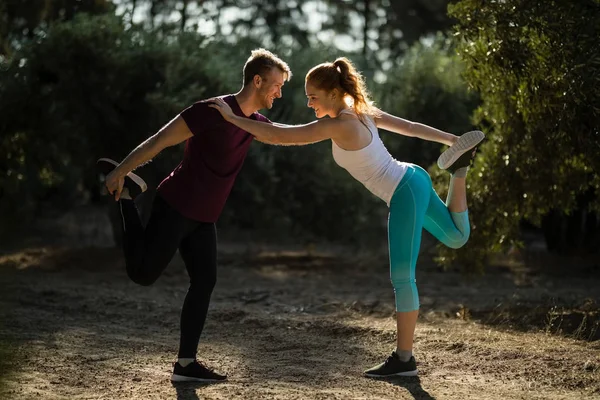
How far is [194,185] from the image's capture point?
5.23 m

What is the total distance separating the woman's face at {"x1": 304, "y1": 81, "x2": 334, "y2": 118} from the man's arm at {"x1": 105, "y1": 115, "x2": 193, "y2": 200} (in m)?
0.74

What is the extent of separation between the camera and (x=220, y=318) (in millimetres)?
8883

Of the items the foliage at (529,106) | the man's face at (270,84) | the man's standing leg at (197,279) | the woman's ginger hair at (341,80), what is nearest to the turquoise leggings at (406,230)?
the woman's ginger hair at (341,80)

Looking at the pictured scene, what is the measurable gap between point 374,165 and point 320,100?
489mm

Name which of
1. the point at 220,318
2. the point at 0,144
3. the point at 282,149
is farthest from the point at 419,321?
the point at 0,144

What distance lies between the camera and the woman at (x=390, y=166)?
207 inches

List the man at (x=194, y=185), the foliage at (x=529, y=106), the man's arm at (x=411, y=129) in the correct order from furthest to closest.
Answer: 1. the foliage at (x=529, y=106)
2. the man's arm at (x=411, y=129)
3. the man at (x=194, y=185)

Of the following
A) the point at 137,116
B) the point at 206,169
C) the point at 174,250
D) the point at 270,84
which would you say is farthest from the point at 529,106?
the point at 137,116

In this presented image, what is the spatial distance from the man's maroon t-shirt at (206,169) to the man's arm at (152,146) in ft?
0.31

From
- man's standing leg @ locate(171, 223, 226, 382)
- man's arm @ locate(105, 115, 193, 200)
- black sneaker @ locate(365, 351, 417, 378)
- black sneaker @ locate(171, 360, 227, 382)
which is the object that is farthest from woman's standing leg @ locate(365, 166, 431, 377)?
man's arm @ locate(105, 115, 193, 200)

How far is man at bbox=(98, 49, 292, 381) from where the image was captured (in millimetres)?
5180

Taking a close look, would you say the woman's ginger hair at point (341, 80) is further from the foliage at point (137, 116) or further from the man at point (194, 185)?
the foliage at point (137, 116)

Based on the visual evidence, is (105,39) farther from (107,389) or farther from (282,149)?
(107,389)

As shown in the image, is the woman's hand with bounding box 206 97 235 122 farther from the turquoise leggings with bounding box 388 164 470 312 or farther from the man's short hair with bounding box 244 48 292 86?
the turquoise leggings with bounding box 388 164 470 312
